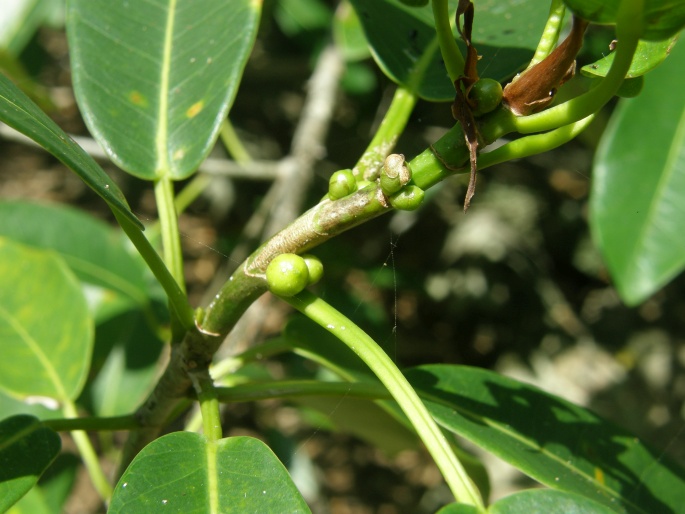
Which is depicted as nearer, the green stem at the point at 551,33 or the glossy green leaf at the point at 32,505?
the green stem at the point at 551,33

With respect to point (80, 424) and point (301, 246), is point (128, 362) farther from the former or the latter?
point (301, 246)

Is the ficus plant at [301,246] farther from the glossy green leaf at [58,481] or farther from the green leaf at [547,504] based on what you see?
the glossy green leaf at [58,481]

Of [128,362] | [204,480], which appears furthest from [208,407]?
[128,362]

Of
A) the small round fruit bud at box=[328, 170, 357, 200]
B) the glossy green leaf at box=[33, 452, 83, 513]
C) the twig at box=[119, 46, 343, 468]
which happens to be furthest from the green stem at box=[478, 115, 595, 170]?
the glossy green leaf at box=[33, 452, 83, 513]

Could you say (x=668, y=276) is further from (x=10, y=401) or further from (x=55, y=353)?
(x=10, y=401)

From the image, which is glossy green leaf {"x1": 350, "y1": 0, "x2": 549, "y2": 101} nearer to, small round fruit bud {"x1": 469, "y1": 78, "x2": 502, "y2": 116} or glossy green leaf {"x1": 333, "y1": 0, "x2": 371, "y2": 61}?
small round fruit bud {"x1": 469, "y1": 78, "x2": 502, "y2": 116}

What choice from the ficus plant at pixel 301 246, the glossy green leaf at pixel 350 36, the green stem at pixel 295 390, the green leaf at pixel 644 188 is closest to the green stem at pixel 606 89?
the ficus plant at pixel 301 246

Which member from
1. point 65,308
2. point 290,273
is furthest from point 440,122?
point 290,273
